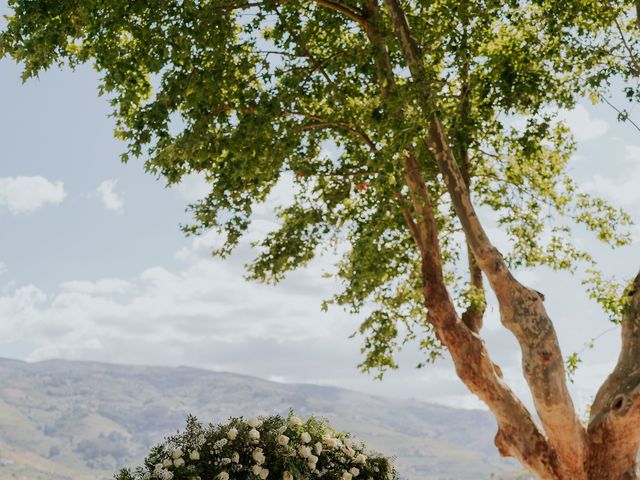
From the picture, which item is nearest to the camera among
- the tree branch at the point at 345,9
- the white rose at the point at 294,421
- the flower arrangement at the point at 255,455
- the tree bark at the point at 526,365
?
the flower arrangement at the point at 255,455

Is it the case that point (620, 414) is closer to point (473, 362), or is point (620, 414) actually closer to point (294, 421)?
point (473, 362)

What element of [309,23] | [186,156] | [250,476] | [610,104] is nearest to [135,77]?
[186,156]

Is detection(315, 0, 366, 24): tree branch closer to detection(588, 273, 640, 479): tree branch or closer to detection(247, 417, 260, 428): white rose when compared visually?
detection(588, 273, 640, 479): tree branch

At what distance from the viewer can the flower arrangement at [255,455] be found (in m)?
10.6

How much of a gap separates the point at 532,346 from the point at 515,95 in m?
7.12

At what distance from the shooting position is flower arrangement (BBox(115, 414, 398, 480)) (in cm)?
1064

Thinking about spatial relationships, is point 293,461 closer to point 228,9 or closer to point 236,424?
point 236,424

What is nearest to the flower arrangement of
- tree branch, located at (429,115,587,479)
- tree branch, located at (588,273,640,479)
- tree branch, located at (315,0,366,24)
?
tree branch, located at (429,115,587,479)

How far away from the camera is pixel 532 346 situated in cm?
1397

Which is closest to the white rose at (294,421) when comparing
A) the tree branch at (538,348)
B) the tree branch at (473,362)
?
the tree branch at (538,348)

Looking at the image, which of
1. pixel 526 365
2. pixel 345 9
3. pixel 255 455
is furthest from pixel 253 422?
pixel 345 9

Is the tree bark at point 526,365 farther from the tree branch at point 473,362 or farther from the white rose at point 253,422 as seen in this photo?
the white rose at point 253,422

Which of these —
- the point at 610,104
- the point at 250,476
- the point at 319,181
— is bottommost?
the point at 250,476

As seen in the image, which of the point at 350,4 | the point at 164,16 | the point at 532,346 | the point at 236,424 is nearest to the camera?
the point at 236,424
